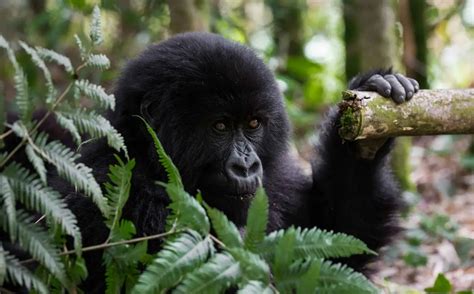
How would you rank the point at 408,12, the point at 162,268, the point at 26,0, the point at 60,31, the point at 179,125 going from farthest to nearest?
1. the point at 26,0
2. the point at 408,12
3. the point at 60,31
4. the point at 179,125
5. the point at 162,268

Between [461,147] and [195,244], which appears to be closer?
[195,244]

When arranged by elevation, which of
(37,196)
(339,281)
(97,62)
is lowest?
(339,281)

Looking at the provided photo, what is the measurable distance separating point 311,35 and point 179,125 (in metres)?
9.69

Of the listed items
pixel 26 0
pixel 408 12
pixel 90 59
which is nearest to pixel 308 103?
pixel 408 12

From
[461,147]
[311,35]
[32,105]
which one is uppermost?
[32,105]

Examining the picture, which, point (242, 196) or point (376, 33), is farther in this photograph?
point (376, 33)

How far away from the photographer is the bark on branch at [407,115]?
13.3 ft

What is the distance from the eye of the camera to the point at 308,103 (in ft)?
36.3

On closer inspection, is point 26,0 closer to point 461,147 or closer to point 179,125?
point 461,147

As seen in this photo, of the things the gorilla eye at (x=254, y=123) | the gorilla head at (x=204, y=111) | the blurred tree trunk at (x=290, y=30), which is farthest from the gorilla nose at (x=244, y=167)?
the blurred tree trunk at (x=290, y=30)

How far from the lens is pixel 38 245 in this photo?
9.91ft

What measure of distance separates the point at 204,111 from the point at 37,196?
1551mm

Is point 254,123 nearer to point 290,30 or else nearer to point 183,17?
point 183,17

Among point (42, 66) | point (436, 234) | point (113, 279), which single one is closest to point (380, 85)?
point (113, 279)
